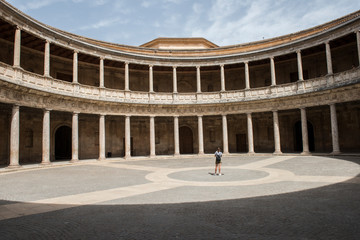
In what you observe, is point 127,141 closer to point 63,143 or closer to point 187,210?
point 63,143

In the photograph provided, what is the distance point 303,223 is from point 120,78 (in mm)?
25841

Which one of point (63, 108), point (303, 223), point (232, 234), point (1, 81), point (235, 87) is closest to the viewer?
point (232, 234)

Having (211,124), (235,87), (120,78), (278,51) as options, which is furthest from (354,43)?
(120,78)

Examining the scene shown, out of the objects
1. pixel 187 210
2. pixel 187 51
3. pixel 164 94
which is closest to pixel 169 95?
pixel 164 94

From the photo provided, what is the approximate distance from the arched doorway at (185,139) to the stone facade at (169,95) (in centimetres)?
12

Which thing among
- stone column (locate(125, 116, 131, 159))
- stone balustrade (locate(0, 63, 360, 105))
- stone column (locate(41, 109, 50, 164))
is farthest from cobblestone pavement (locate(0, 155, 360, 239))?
stone column (locate(125, 116, 131, 159))

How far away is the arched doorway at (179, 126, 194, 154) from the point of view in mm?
30969

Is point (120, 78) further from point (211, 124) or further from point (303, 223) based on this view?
point (303, 223)

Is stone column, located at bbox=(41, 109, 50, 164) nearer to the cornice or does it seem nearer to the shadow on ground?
the cornice

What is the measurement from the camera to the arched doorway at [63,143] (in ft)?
80.8

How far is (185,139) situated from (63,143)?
13.5 metres

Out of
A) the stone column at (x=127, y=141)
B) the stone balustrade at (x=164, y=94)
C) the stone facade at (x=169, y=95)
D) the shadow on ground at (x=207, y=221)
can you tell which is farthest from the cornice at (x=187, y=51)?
the shadow on ground at (x=207, y=221)

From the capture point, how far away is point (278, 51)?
24938 mm

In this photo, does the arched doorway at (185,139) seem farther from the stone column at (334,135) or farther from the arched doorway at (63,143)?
the stone column at (334,135)
